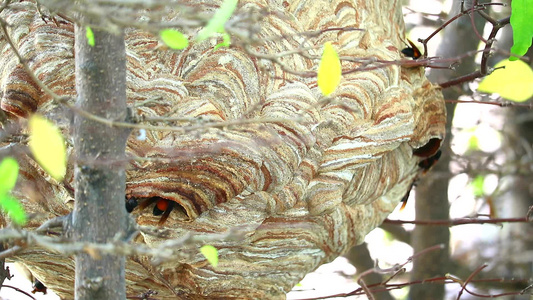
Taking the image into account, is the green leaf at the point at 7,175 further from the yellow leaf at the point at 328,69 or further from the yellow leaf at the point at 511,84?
the yellow leaf at the point at 511,84

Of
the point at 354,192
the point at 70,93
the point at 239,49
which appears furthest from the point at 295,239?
the point at 70,93

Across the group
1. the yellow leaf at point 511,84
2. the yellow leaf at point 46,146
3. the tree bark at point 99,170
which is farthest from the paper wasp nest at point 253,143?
the yellow leaf at point 46,146

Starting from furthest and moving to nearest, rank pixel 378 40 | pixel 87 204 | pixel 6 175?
pixel 378 40, pixel 87 204, pixel 6 175

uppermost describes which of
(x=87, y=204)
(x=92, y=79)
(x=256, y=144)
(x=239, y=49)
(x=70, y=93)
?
(x=239, y=49)

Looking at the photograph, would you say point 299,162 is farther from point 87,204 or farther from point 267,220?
point 87,204

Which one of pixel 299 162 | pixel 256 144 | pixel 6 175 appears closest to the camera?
pixel 6 175
